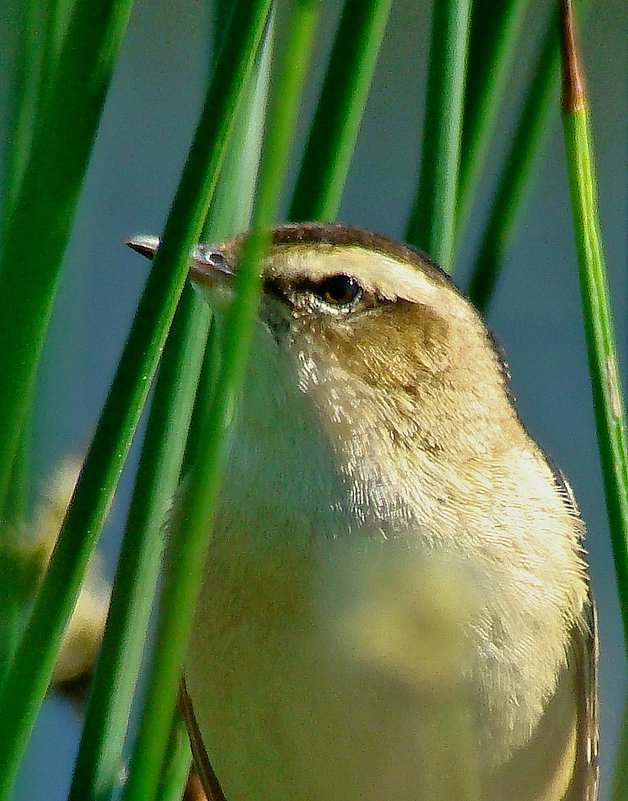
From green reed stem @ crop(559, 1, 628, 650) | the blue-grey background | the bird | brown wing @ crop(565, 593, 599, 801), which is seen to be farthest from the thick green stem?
the blue-grey background

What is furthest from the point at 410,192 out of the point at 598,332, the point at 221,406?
the point at 221,406

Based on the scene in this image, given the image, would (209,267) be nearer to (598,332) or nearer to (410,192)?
(598,332)

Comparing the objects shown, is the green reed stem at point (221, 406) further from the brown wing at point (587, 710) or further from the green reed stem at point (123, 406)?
the brown wing at point (587, 710)

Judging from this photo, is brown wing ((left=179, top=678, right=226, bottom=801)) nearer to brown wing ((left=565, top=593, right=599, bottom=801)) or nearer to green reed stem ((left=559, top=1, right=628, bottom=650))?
brown wing ((left=565, top=593, right=599, bottom=801))

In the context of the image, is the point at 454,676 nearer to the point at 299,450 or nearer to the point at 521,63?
the point at 299,450

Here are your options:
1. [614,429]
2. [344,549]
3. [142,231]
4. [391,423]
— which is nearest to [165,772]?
[344,549]

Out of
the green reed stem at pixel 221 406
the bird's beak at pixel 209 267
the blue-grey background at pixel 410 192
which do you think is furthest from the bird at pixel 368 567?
the blue-grey background at pixel 410 192
